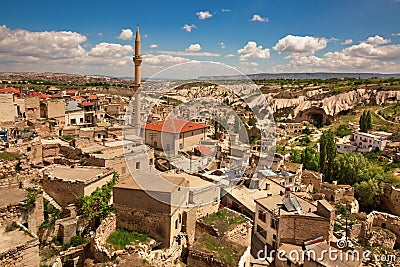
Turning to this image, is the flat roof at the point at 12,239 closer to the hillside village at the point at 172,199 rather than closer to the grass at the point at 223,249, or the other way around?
the hillside village at the point at 172,199

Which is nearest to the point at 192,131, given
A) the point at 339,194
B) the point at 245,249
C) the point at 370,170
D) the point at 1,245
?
the point at 339,194

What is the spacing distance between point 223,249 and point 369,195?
15.9 metres

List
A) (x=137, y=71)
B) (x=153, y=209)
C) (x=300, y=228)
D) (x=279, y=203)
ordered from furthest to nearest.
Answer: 1. (x=137, y=71)
2. (x=279, y=203)
3. (x=300, y=228)
4. (x=153, y=209)

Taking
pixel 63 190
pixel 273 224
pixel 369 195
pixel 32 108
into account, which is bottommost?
pixel 369 195

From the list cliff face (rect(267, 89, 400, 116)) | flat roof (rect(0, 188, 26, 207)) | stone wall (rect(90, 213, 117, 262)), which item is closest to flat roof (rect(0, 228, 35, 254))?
flat roof (rect(0, 188, 26, 207))

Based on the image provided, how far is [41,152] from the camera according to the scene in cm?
1293

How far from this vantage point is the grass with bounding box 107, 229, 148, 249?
6.77m

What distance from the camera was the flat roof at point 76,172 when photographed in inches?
370

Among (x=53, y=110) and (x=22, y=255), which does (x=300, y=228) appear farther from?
(x=53, y=110)

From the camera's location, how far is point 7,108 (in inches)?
732

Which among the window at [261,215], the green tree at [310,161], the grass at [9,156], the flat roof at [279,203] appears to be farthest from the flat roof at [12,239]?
the green tree at [310,161]

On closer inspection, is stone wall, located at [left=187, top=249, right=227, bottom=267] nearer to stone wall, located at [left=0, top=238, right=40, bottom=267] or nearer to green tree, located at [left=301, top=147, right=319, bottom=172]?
stone wall, located at [left=0, top=238, right=40, bottom=267]

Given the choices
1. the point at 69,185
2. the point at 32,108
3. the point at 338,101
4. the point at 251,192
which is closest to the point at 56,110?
the point at 32,108

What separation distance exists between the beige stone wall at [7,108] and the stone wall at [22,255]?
16.3m
